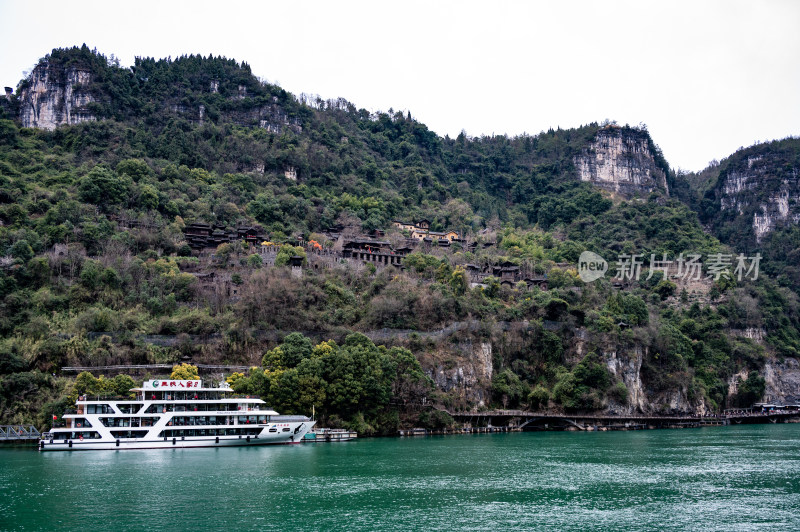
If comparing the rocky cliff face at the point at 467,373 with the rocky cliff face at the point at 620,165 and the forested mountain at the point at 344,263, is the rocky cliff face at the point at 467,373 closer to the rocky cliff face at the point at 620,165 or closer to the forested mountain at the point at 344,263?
the forested mountain at the point at 344,263

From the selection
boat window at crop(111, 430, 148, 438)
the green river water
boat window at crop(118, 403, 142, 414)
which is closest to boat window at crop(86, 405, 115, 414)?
boat window at crop(118, 403, 142, 414)

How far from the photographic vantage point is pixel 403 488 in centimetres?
3994

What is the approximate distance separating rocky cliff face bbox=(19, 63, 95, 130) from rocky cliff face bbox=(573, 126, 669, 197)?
312 feet

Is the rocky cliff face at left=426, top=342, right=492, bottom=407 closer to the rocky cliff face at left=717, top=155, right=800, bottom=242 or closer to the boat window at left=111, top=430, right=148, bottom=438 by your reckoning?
the boat window at left=111, top=430, right=148, bottom=438

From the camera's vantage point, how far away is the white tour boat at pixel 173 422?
181 ft

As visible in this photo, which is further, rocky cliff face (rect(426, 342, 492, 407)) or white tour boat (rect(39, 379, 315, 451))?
rocky cliff face (rect(426, 342, 492, 407))

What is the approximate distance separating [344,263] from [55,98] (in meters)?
59.2

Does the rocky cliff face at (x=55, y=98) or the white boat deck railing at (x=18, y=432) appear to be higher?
the rocky cliff face at (x=55, y=98)

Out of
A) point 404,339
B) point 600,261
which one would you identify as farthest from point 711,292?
point 404,339

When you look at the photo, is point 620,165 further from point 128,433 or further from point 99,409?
point 99,409

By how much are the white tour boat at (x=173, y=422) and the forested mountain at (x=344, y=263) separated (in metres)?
2.67

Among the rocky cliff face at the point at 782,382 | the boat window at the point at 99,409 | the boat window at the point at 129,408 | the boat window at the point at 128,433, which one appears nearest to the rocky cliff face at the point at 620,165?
the rocky cliff face at the point at 782,382

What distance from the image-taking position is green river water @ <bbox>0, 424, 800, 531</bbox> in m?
33.0

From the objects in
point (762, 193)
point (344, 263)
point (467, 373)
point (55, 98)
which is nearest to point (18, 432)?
point (467, 373)
